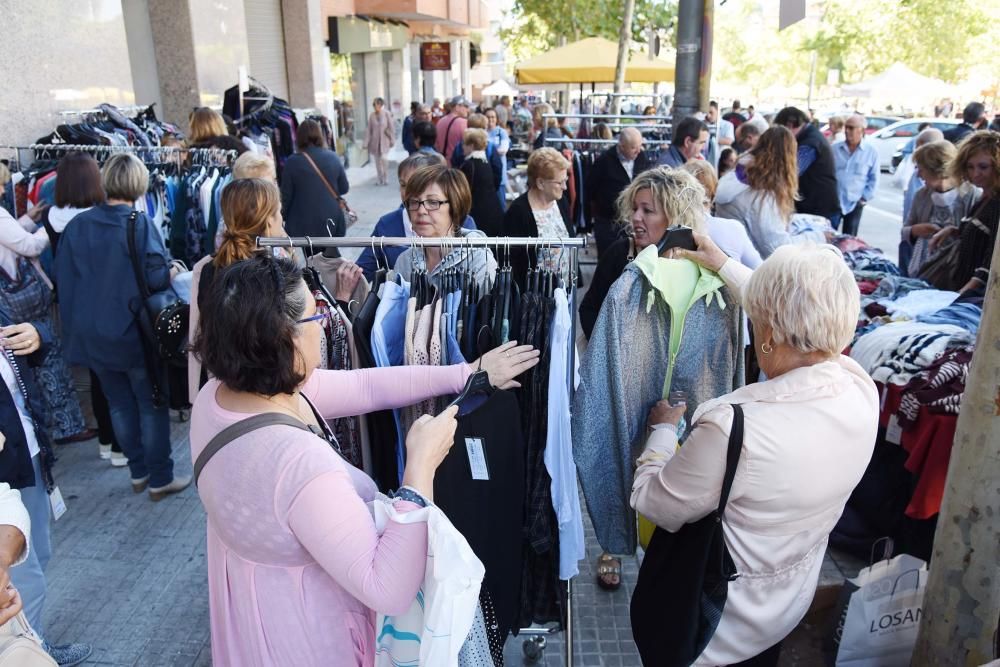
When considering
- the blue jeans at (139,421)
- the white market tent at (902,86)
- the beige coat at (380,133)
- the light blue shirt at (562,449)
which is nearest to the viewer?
the light blue shirt at (562,449)

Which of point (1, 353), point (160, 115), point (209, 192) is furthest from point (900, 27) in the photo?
point (1, 353)

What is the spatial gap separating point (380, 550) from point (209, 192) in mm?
4542

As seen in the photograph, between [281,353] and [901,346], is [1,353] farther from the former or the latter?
[901,346]

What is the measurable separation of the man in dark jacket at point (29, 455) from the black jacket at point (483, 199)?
133 inches

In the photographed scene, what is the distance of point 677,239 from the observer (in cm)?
265

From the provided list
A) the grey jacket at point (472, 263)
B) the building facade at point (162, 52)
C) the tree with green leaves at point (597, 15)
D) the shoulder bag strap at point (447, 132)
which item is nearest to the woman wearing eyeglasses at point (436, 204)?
the grey jacket at point (472, 263)

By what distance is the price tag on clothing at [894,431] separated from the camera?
3320 millimetres

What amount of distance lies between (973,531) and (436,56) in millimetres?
24410

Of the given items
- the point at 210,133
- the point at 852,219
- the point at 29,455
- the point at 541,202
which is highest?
the point at 210,133

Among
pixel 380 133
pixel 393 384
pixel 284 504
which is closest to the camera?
pixel 284 504

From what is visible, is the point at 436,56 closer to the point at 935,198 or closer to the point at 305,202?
the point at 305,202

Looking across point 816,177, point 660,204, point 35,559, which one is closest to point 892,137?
point 816,177

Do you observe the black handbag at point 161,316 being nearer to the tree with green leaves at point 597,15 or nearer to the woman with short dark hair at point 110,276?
the woman with short dark hair at point 110,276

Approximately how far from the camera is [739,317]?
2.77 metres
